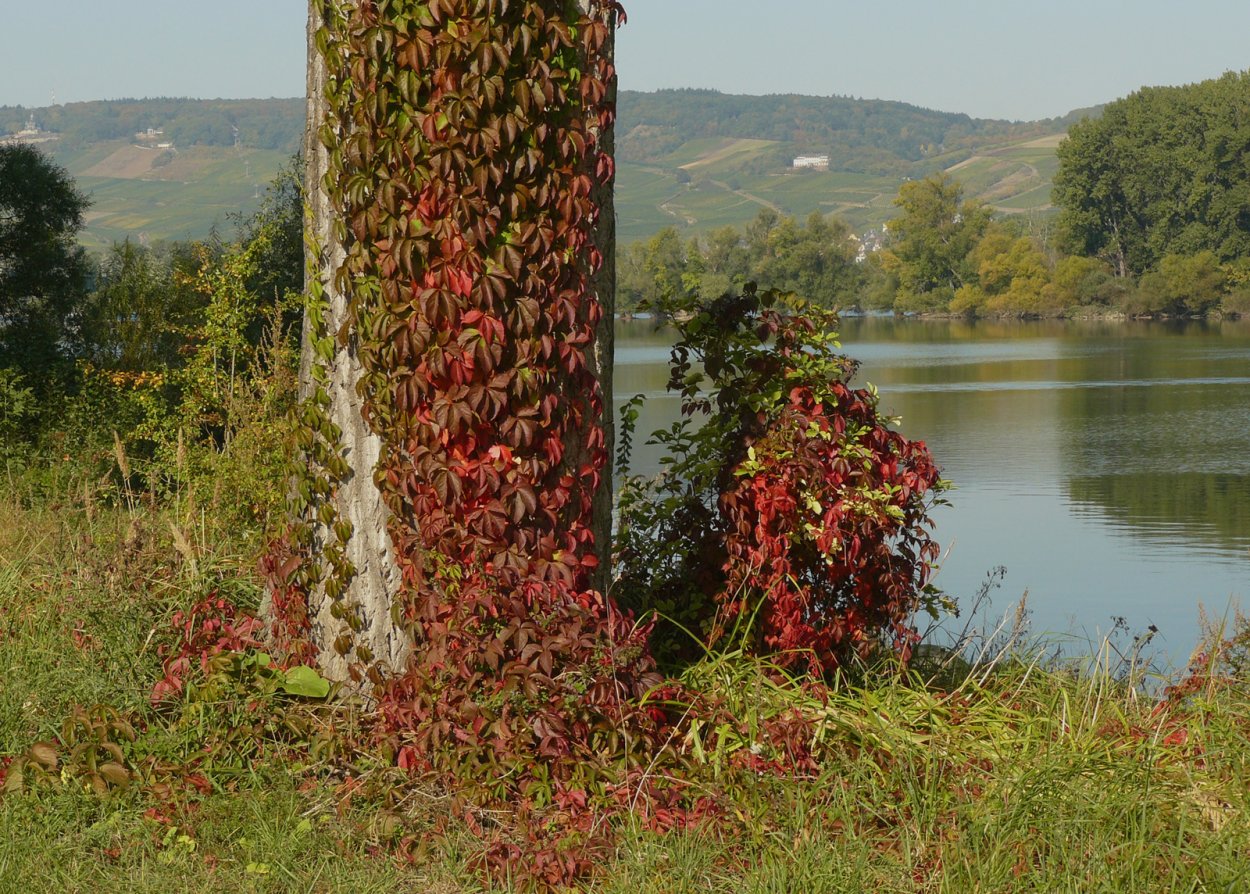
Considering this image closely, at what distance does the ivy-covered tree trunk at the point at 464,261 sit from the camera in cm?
397

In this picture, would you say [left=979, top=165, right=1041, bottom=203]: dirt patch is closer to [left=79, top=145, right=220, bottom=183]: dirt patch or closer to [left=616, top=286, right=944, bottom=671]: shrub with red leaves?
[left=79, top=145, right=220, bottom=183]: dirt patch

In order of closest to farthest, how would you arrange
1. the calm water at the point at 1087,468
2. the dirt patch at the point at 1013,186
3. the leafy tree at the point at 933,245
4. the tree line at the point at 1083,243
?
the calm water at the point at 1087,468
the tree line at the point at 1083,243
the leafy tree at the point at 933,245
the dirt patch at the point at 1013,186

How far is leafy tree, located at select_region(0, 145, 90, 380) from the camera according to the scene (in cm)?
1647

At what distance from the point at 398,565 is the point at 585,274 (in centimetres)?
109

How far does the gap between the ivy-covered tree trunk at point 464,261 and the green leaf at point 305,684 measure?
126 millimetres

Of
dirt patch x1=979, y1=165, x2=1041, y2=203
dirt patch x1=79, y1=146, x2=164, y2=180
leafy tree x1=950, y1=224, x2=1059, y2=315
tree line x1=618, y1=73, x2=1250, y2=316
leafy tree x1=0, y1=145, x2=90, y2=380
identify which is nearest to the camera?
leafy tree x1=0, y1=145, x2=90, y2=380

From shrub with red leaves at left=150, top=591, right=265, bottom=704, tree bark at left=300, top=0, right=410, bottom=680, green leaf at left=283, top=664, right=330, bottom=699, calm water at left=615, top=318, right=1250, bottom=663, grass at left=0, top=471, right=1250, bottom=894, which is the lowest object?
calm water at left=615, top=318, right=1250, bottom=663

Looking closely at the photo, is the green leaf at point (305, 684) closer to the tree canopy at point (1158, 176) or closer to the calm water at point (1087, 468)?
the calm water at point (1087, 468)

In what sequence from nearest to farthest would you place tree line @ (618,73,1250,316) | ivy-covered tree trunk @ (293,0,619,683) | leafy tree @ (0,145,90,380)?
1. ivy-covered tree trunk @ (293,0,619,683)
2. leafy tree @ (0,145,90,380)
3. tree line @ (618,73,1250,316)

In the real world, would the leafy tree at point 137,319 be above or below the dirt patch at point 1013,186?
below

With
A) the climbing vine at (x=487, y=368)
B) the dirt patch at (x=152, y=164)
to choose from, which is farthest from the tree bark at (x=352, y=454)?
the dirt patch at (x=152, y=164)

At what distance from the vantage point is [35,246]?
54.6 ft

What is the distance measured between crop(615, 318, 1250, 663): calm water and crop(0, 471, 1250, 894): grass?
185 centimetres

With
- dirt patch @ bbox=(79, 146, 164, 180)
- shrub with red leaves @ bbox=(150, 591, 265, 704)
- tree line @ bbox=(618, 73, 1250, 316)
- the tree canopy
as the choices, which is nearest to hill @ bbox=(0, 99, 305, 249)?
dirt patch @ bbox=(79, 146, 164, 180)
